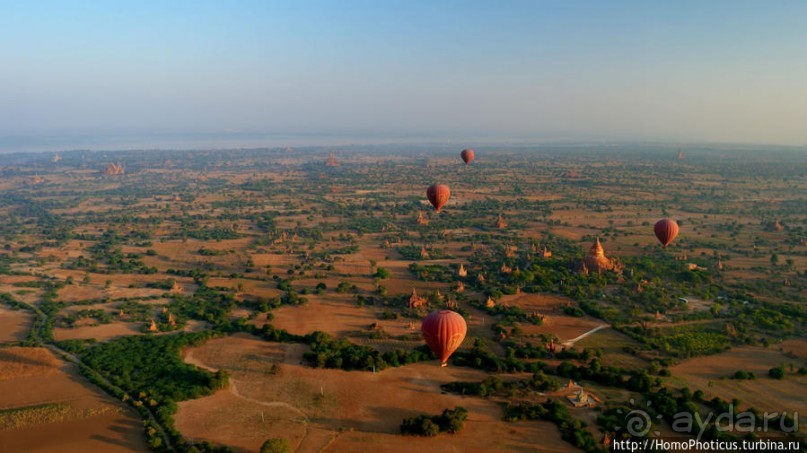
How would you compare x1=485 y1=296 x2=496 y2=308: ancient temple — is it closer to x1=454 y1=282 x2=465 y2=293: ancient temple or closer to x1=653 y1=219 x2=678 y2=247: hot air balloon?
x1=454 y1=282 x2=465 y2=293: ancient temple

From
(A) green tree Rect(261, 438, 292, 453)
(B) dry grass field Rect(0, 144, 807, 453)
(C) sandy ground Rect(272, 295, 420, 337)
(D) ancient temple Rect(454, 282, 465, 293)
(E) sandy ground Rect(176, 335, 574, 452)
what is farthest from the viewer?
(D) ancient temple Rect(454, 282, 465, 293)

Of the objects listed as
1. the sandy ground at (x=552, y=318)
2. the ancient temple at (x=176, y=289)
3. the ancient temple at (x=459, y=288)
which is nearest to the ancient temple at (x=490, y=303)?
the sandy ground at (x=552, y=318)

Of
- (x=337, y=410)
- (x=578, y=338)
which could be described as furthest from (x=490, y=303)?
(x=337, y=410)

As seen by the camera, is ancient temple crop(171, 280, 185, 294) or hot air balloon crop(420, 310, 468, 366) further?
ancient temple crop(171, 280, 185, 294)

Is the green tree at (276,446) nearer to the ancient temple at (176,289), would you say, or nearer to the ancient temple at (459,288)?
the ancient temple at (459,288)

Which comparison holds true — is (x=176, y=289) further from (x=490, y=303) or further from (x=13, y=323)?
(x=490, y=303)

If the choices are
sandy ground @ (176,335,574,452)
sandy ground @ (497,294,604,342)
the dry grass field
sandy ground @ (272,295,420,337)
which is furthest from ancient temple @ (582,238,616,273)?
sandy ground @ (176,335,574,452)

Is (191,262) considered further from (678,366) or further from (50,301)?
(678,366)

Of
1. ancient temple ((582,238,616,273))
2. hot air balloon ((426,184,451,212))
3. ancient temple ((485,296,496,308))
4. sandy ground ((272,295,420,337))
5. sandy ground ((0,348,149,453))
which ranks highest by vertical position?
hot air balloon ((426,184,451,212))

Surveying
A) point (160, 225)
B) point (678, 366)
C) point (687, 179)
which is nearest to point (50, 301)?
point (160, 225)
